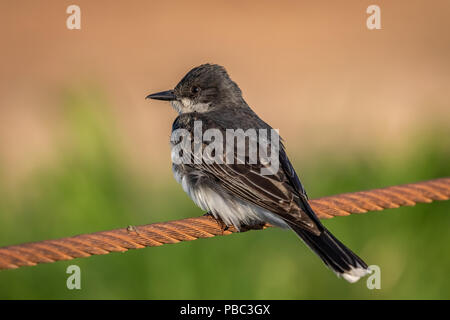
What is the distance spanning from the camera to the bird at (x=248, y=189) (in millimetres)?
4188

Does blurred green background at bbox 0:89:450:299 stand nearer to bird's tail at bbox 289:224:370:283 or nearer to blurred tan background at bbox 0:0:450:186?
bird's tail at bbox 289:224:370:283

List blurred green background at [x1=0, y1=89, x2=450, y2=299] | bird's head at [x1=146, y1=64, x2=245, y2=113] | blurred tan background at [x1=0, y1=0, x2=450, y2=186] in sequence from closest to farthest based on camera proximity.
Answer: blurred green background at [x1=0, y1=89, x2=450, y2=299]
bird's head at [x1=146, y1=64, x2=245, y2=113]
blurred tan background at [x1=0, y1=0, x2=450, y2=186]

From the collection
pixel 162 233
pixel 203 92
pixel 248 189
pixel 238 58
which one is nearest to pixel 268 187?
pixel 248 189

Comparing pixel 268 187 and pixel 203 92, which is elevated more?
pixel 203 92

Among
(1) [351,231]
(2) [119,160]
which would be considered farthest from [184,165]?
(1) [351,231]

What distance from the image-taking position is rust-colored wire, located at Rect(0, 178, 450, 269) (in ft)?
10.8

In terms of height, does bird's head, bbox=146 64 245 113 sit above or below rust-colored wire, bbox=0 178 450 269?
above

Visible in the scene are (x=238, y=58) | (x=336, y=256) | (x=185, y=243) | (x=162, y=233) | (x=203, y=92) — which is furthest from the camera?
(x=238, y=58)

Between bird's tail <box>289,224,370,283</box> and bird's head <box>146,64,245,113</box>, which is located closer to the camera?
bird's tail <box>289,224,370,283</box>

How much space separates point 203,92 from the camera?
570 centimetres

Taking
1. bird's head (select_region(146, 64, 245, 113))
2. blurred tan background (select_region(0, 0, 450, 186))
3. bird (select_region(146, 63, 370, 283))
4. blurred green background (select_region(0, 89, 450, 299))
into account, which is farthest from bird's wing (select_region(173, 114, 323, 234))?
blurred tan background (select_region(0, 0, 450, 186))

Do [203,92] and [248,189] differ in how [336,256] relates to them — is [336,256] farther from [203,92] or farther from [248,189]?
[203,92]

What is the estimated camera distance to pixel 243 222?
4.72 metres

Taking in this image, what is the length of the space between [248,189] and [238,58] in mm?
8035
